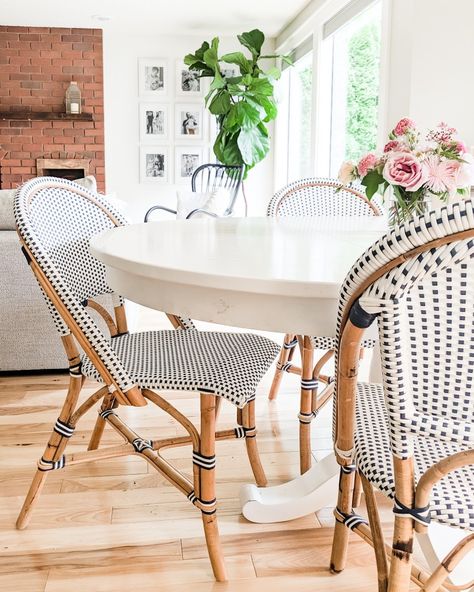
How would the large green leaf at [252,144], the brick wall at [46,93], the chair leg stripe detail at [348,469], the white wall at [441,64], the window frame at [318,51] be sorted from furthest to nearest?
the brick wall at [46,93] → the large green leaf at [252,144] → the window frame at [318,51] → the white wall at [441,64] → the chair leg stripe detail at [348,469]

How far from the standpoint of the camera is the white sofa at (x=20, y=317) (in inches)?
110

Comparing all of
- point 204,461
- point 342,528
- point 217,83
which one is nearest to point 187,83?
point 217,83

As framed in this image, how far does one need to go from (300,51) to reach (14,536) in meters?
5.36

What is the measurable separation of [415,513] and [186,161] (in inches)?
254

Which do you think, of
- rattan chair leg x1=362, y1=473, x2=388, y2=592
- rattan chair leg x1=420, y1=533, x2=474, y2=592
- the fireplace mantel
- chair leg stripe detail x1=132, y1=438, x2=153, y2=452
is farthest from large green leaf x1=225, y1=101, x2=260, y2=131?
rattan chair leg x1=420, y1=533, x2=474, y2=592

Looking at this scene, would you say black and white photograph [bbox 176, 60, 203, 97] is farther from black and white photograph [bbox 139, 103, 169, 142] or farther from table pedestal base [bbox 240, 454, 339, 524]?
table pedestal base [bbox 240, 454, 339, 524]

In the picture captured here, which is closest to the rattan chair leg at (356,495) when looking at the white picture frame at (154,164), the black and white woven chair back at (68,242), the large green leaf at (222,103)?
the black and white woven chair back at (68,242)

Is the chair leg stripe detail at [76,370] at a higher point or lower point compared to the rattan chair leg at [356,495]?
higher

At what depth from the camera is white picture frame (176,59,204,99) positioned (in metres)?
6.92

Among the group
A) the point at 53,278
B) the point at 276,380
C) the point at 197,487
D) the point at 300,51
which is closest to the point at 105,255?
the point at 53,278

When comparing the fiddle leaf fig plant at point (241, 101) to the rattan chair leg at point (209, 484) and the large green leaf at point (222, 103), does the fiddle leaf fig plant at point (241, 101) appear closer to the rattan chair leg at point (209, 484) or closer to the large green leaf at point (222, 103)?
the large green leaf at point (222, 103)

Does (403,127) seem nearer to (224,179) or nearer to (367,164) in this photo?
(367,164)

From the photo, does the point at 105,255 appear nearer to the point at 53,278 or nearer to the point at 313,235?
the point at 53,278

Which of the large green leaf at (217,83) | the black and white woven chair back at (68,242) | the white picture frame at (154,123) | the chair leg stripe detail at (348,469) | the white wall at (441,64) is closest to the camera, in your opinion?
the chair leg stripe detail at (348,469)
